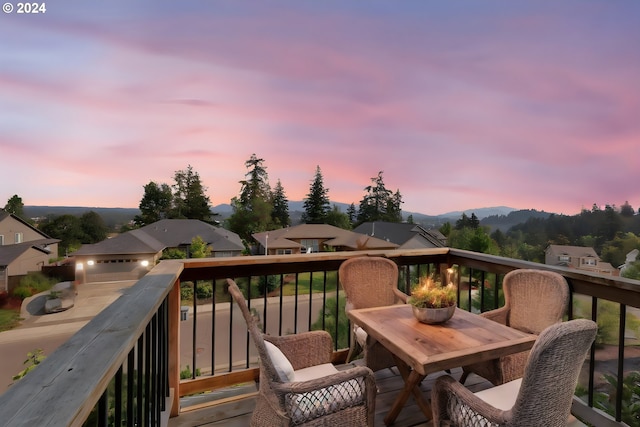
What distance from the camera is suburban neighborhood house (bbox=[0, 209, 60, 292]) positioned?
1083 cm

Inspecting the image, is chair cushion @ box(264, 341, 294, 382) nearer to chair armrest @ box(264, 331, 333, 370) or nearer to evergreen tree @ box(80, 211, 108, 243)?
chair armrest @ box(264, 331, 333, 370)

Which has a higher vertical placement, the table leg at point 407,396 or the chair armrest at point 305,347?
the chair armrest at point 305,347

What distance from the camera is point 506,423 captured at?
134 cm

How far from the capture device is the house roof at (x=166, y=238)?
17.5m

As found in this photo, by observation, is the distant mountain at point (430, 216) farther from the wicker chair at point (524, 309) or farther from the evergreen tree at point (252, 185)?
the wicker chair at point (524, 309)

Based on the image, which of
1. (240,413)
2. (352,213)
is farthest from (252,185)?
(240,413)

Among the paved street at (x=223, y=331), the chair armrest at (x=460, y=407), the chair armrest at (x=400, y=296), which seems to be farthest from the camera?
the paved street at (x=223, y=331)

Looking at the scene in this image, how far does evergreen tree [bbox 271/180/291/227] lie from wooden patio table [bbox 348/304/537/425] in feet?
98.2

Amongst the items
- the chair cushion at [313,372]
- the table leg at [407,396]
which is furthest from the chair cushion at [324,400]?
the table leg at [407,396]

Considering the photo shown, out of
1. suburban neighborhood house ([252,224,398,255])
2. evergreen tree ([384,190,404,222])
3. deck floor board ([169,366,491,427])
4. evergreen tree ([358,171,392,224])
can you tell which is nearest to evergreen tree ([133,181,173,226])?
suburban neighborhood house ([252,224,398,255])

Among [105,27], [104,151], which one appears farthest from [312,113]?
[104,151]

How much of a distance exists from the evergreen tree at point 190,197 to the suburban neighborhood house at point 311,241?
23.9ft

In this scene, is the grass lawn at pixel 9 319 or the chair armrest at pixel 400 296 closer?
the chair armrest at pixel 400 296

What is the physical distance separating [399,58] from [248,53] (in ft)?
15.7
